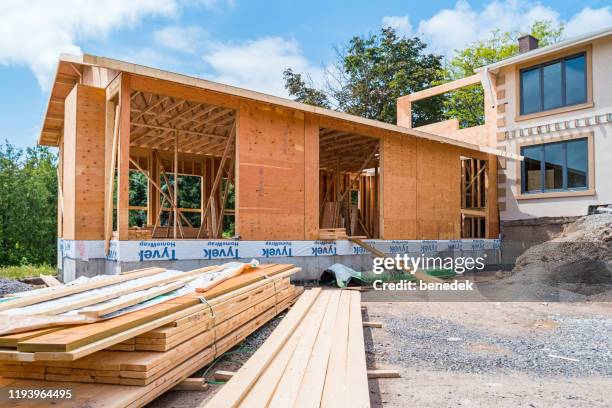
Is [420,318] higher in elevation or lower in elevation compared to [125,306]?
lower

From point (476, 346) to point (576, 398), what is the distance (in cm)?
202

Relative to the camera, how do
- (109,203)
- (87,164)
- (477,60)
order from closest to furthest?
1. (109,203)
2. (87,164)
3. (477,60)

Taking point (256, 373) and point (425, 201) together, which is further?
point (425, 201)

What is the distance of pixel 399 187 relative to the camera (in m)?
15.3

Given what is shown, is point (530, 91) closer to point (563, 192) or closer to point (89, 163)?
point (563, 192)

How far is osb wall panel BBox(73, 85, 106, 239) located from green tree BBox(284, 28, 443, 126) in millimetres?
25345

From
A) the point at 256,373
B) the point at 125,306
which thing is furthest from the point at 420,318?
the point at 125,306

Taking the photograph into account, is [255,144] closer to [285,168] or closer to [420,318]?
[285,168]

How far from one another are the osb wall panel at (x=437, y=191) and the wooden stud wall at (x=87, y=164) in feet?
32.8

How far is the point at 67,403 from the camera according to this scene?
3.57 metres

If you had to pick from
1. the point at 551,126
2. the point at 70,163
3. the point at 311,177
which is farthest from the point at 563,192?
the point at 70,163

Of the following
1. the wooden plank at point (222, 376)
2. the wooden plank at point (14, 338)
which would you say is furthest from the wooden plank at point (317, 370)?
the wooden plank at point (14, 338)

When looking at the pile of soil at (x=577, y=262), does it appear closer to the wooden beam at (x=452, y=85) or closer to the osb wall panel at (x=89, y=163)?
the wooden beam at (x=452, y=85)

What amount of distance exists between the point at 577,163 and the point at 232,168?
1209cm
